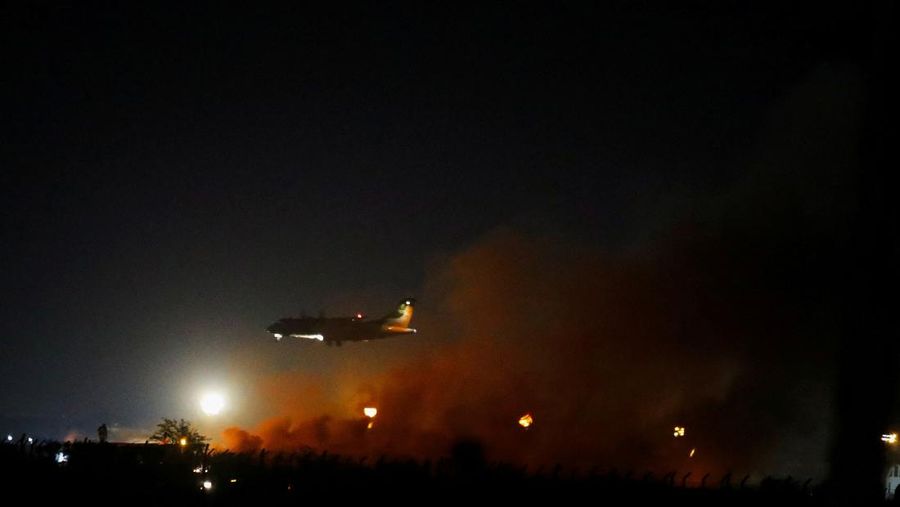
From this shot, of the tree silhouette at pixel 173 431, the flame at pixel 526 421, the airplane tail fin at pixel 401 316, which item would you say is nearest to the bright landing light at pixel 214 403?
the tree silhouette at pixel 173 431

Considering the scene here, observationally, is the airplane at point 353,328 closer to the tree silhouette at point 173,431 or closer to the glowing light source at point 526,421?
the glowing light source at point 526,421

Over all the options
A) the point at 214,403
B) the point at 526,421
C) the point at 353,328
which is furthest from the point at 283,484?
the point at 353,328

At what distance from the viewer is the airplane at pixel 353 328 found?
83562 millimetres

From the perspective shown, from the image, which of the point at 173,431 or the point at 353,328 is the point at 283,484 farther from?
the point at 353,328

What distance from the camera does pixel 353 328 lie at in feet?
275

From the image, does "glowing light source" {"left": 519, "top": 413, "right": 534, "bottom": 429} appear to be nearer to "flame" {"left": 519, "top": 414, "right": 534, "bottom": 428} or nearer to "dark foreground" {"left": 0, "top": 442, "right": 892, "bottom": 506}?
"flame" {"left": 519, "top": 414, "right": 534, "bottom": 428}

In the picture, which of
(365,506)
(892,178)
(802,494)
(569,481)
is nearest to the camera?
(892,178)

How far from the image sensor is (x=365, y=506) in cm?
2362

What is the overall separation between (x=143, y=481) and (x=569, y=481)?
1182 centimetres

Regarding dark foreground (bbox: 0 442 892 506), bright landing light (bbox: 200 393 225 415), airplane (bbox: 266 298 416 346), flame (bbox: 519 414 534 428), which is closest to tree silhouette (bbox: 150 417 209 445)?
bright landing light (bbox: 200 393 225 415)

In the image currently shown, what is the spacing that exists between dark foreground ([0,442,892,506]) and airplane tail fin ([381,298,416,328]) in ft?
190

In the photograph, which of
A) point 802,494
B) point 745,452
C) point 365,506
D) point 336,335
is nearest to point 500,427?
point 745,452

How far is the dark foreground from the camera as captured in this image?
23.8 metres

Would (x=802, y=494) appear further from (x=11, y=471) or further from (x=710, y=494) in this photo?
(x=11, y=471)
